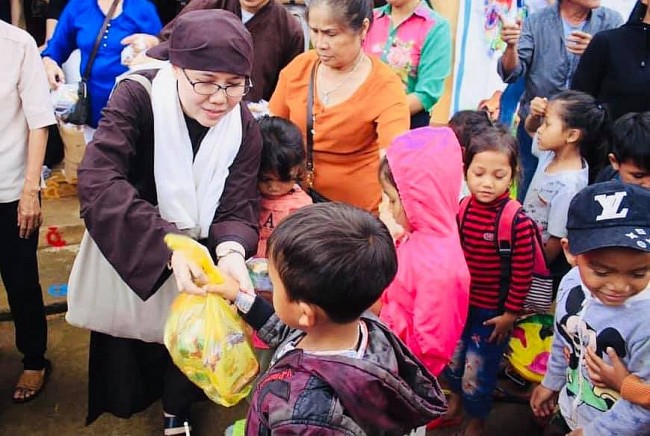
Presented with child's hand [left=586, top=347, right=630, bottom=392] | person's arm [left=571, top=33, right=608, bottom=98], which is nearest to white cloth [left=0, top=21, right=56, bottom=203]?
child's hand [left=586, top=347, right=630, bottom=392]

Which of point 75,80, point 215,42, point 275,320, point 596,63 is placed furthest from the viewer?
point 75,80

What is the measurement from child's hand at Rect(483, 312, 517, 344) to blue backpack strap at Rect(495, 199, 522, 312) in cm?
15

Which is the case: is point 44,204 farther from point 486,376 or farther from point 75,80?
point 486,376

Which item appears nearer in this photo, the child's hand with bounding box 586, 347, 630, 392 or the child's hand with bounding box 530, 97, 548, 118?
the child's hand with bounding box 586, 347, 630, 392

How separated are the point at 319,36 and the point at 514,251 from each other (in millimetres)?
1172

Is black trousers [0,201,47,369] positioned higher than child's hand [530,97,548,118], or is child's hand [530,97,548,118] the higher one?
child's hand [530,97,548,118]

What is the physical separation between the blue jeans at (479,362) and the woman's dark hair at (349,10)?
127cm

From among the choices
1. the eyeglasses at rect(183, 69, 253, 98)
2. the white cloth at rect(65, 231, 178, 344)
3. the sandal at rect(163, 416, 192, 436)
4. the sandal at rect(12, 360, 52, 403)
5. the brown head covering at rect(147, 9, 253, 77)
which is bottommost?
the sandal at rect(12, 360, 52, 403)

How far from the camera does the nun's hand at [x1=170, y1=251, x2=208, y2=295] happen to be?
6.16 feet

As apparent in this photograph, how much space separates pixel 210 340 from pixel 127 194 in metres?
0.53

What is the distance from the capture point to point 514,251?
8.47 ft

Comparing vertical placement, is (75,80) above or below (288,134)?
below

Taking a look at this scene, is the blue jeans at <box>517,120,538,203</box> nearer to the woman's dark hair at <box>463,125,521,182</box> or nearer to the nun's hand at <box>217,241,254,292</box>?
the woman's dark hair at <box>463,125,521,182</box>

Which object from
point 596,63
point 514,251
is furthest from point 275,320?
point 596,63
